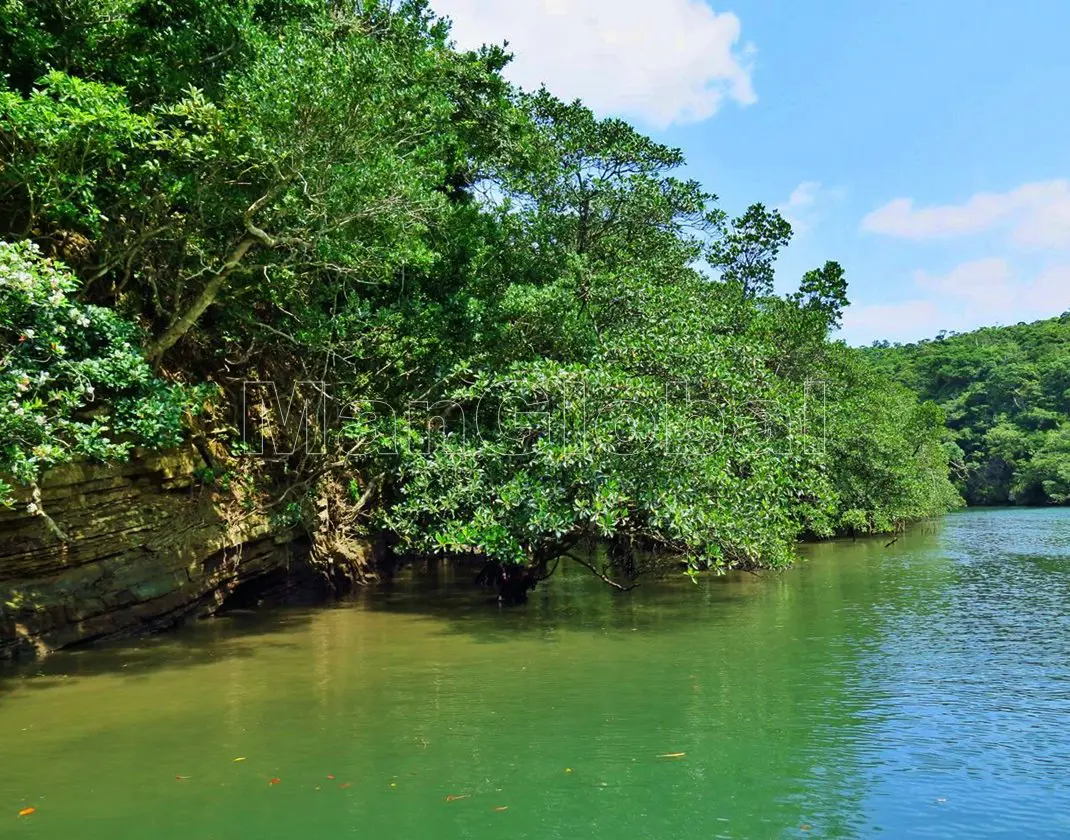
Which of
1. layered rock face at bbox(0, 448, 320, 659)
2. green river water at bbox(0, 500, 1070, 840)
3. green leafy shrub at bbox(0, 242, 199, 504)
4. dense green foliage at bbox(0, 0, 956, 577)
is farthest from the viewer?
layered rock face at bbox(0, 448, 320, 659)

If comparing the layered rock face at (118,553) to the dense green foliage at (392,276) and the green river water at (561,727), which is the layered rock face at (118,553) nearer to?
the green river water at (561,727)

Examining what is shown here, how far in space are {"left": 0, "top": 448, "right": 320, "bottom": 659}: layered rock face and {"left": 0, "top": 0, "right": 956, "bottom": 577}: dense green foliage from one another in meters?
1.29

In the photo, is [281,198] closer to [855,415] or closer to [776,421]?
[776,421]

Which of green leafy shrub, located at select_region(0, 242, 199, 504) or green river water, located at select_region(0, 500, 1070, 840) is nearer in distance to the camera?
green river water, located at select_region(0, 500, 1070, 840)

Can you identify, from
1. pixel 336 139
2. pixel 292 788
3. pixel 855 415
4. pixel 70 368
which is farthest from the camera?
pixel 855 415

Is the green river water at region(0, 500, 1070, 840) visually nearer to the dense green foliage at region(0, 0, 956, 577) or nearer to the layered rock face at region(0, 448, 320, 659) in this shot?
the layered rock face at region(0, 448, 320, 659)

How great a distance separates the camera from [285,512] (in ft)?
43.7

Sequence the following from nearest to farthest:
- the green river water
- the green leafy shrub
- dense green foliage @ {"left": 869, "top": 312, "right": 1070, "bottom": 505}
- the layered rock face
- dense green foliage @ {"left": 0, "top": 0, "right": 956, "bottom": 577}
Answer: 1. the green river water
2. the green leafy shrub
3. dense green foliage @ {"left": 0, "top": 0, "right": 956, "bottom": 577}
4. the layered rock face
5. dense green foliage @ {"left": 869, "top": 312, "right": 1070, "bottom": 505}

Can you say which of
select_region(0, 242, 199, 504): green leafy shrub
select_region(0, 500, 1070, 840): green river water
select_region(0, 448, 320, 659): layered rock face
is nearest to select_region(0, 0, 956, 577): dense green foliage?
select_region(0, 242, 199, 504): green leafy shrub

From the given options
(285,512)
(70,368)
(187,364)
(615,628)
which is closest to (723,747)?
(615,628)

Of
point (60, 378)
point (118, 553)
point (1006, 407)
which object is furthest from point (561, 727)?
point (1006, 407)

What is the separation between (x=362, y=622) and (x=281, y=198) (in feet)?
23.0

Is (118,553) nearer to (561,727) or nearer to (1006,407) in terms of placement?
(561,727)

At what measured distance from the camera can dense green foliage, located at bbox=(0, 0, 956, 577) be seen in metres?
8.74
